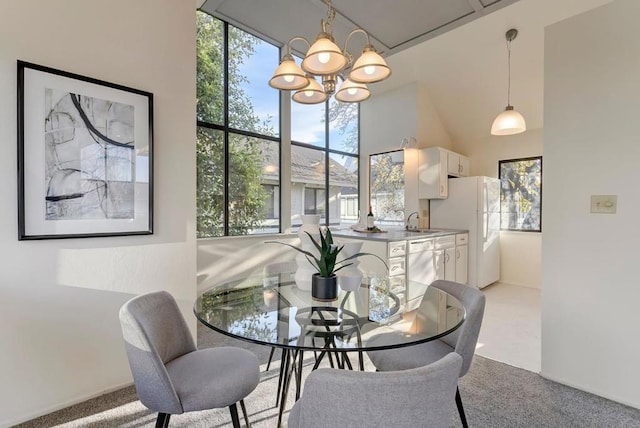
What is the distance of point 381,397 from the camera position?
78 cm

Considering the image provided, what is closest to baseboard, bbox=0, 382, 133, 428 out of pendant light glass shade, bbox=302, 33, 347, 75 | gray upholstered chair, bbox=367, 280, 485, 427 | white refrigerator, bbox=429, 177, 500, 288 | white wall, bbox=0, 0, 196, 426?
white wall, bbox=0, 0, 196, 426

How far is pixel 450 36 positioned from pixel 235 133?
2958 millimetres

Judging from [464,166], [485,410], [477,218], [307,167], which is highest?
[464,166]

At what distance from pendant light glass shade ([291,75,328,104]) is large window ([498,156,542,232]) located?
4066 millimetres

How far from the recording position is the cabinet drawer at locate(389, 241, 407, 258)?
353 cm

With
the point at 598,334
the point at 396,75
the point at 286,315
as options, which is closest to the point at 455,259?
the point at 598,334

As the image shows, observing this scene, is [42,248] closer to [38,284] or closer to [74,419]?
[38,284]

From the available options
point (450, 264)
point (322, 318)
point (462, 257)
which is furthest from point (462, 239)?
point (322, 318)

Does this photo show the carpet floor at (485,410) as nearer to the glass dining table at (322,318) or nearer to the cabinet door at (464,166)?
the glass dining table at (322,318)

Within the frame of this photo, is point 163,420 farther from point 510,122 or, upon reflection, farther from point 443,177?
point 443,177

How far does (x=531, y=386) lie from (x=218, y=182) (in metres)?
3.45

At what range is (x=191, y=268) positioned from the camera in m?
2.38

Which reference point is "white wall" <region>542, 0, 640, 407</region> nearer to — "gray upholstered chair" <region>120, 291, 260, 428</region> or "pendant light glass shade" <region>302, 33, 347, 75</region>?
"pendant light glass shade" <region>302, 33, 347, 75</region>

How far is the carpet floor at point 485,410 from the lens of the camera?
1.72 meters
